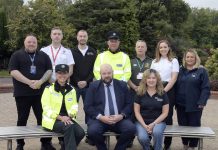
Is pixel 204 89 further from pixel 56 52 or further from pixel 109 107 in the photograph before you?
pixel 56 52

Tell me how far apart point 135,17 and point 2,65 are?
51.6 feet

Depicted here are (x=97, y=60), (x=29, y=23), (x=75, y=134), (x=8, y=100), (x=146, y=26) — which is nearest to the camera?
(x=75, y=134)

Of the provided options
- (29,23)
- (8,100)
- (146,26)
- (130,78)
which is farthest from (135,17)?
(130,78)

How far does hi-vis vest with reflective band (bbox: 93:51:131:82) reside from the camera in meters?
7.34

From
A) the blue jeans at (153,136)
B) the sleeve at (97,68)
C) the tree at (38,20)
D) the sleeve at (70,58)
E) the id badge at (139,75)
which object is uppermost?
the tree at (38,20)

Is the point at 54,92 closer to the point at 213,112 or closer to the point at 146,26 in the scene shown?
the point at 213,112

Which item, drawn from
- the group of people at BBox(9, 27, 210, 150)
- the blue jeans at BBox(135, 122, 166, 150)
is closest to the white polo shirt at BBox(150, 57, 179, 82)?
the group of people at BBox(9, 27, 210, 150)

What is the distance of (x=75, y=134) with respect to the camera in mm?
6473

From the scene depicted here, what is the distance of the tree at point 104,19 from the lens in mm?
37188

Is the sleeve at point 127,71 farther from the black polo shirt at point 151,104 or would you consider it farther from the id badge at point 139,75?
the black polo shirt at point 151,104

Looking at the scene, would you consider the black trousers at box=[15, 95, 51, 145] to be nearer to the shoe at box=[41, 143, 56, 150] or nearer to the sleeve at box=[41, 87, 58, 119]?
the shoe at box=[41, 143, 56, 150]

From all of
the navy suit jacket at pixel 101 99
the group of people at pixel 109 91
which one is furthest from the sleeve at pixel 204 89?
the navy suit jacket at pixel 101 99

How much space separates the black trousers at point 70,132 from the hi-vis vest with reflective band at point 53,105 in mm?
123

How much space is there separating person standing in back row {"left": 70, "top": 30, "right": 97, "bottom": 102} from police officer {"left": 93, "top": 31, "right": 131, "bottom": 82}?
34cm
